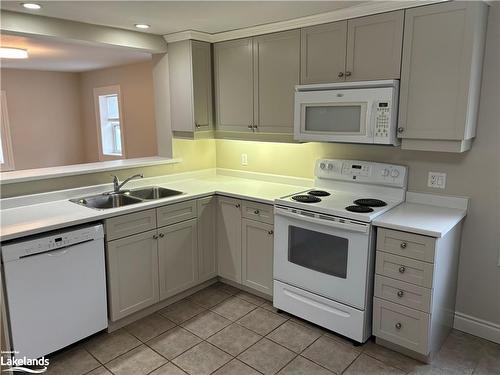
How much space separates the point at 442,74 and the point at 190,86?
2021mm

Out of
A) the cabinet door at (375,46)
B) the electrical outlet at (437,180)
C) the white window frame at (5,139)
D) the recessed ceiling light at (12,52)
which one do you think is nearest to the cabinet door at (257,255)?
the electrical outlet at (437,180)

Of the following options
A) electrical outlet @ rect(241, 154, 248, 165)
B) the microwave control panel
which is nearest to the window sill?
electrical outlet @ rect(241, 154, 248, 165)

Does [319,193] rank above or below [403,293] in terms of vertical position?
above

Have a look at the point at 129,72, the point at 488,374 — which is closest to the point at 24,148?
the point at 129,72

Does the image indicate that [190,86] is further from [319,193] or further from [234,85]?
[319,193]

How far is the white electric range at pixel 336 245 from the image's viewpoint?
241 centimetres

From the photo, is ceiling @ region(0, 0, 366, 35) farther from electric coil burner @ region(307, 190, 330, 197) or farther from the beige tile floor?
the beige tile floor

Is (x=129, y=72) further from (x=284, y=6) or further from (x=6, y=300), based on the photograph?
(x=6, y=300)

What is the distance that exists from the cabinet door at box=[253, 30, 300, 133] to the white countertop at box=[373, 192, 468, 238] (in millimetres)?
1056

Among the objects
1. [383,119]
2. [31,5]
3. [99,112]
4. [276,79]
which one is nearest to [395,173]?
[383,119]

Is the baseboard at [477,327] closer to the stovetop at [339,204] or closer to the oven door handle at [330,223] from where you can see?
the stovetop at [339,204]

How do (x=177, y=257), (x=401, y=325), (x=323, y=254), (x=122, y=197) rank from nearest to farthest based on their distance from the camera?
(x=401, y=325)
(x=323, y=254)
(x=177, y=257)
(x=122, y=197)

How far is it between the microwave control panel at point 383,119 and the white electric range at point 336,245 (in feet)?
1.32

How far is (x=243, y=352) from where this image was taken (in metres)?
2.47
